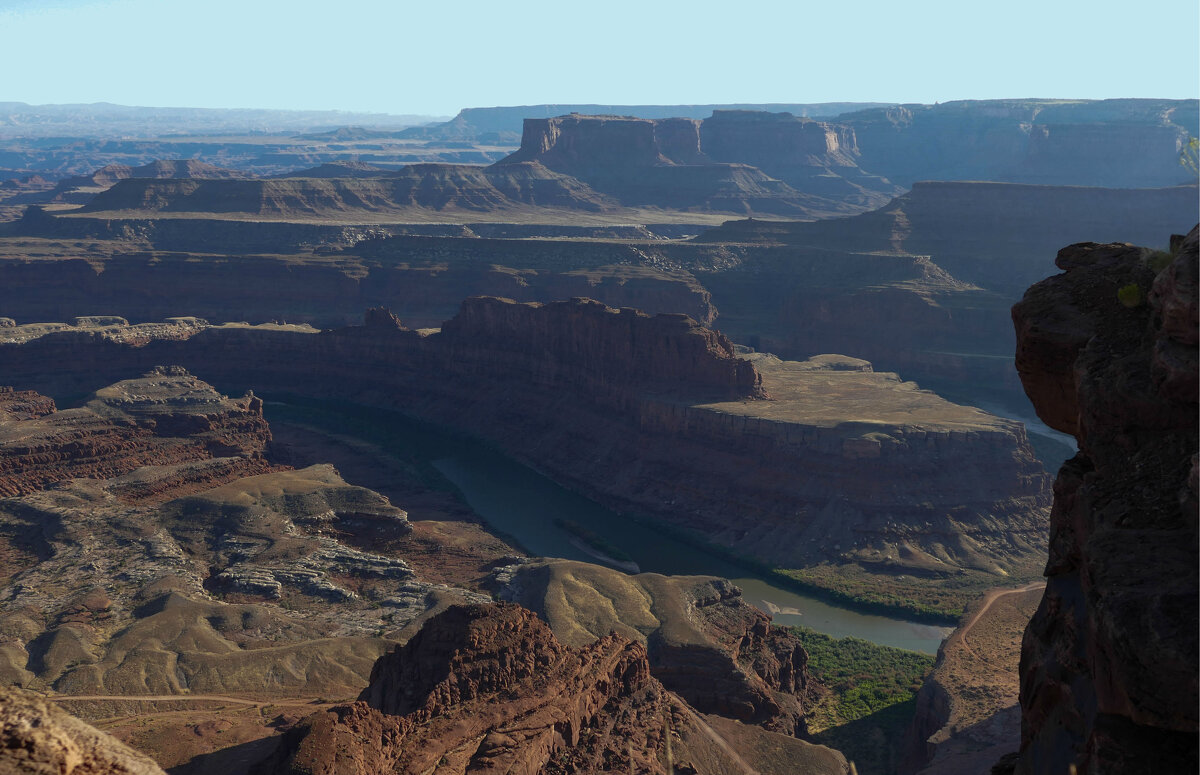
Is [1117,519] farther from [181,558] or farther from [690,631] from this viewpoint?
[181,558]

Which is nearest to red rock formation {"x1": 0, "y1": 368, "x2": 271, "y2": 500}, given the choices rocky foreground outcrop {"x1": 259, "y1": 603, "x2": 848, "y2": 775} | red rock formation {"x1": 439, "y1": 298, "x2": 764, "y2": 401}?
red rock formation {"x1": 439, "y1": 298, "x2": 764, "y2": 401}

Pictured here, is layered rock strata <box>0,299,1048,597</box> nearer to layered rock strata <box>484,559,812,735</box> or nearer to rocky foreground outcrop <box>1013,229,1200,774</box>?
layered rock strata <box>484,559,812,735</box>

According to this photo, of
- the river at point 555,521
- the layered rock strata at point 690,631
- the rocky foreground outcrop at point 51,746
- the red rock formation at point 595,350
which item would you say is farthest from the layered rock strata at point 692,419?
the rocky foreground outcrop at point 51,746

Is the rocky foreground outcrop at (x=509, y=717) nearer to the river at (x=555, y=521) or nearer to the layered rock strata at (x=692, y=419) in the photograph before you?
the river at (x=555, y=521)

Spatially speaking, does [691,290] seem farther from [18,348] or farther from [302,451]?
[18,348]

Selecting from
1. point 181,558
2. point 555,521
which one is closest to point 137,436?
point 181,558

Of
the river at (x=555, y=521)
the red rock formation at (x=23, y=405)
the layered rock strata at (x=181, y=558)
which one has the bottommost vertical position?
the river at (x=555, y=521)

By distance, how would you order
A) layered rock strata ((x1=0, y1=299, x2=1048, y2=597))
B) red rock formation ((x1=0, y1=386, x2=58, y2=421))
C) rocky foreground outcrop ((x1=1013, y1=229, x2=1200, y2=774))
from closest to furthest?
rocky foreground outcrop ((x1=1013, y1=229, x2=1200, y2=774)) → layered rock strata ((x1=0, y1=299, x2=1048, y2=597)) → red rock formation ((x1=0, y1=386, x2=58, y2=421))
